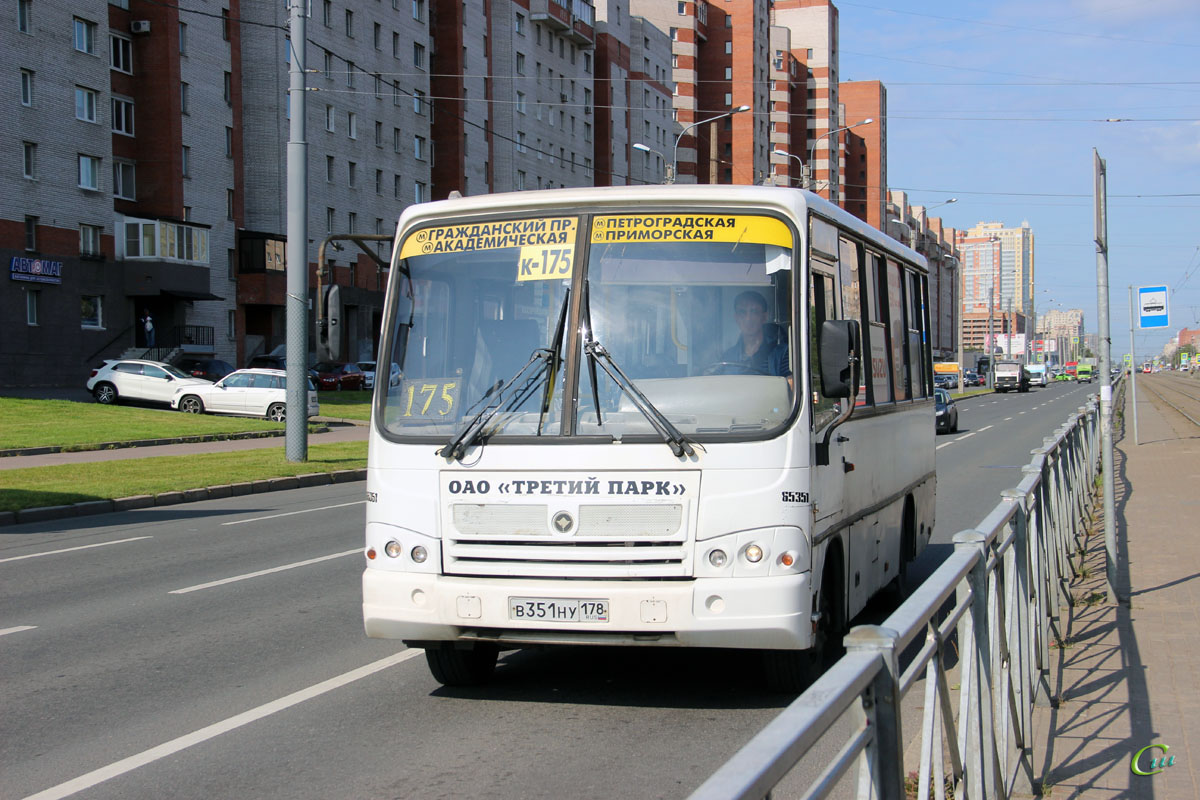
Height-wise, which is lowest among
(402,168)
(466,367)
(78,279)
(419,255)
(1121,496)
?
(1121,496)

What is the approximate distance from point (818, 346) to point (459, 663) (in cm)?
Result: 241

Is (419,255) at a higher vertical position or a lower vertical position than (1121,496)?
higher

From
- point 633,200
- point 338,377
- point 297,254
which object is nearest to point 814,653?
point 633,200

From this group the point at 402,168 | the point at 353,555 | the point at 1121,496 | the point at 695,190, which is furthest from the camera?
the point at 402,168

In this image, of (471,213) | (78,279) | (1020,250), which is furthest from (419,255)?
(1020,250)

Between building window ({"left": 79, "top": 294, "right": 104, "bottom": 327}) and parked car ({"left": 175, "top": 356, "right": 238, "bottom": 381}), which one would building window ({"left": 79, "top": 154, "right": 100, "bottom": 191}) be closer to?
building window ({"left": 79, "top": 294, "right": 104, "bottom": 327})

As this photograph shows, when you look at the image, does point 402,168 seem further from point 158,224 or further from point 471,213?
point 471,213

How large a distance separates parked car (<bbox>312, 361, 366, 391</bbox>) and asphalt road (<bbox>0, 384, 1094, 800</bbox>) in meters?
45.3

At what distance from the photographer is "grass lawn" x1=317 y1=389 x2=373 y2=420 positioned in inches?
1633

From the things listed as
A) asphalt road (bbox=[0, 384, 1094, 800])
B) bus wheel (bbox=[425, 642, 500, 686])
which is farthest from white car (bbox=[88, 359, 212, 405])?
bus wheel (bbox=[425, 642, 500, 686])

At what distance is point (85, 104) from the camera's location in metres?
48.3

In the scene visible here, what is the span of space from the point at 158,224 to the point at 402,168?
2238 centimetres

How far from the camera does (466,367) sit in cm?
643

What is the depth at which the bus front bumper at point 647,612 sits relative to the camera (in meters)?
5.68
